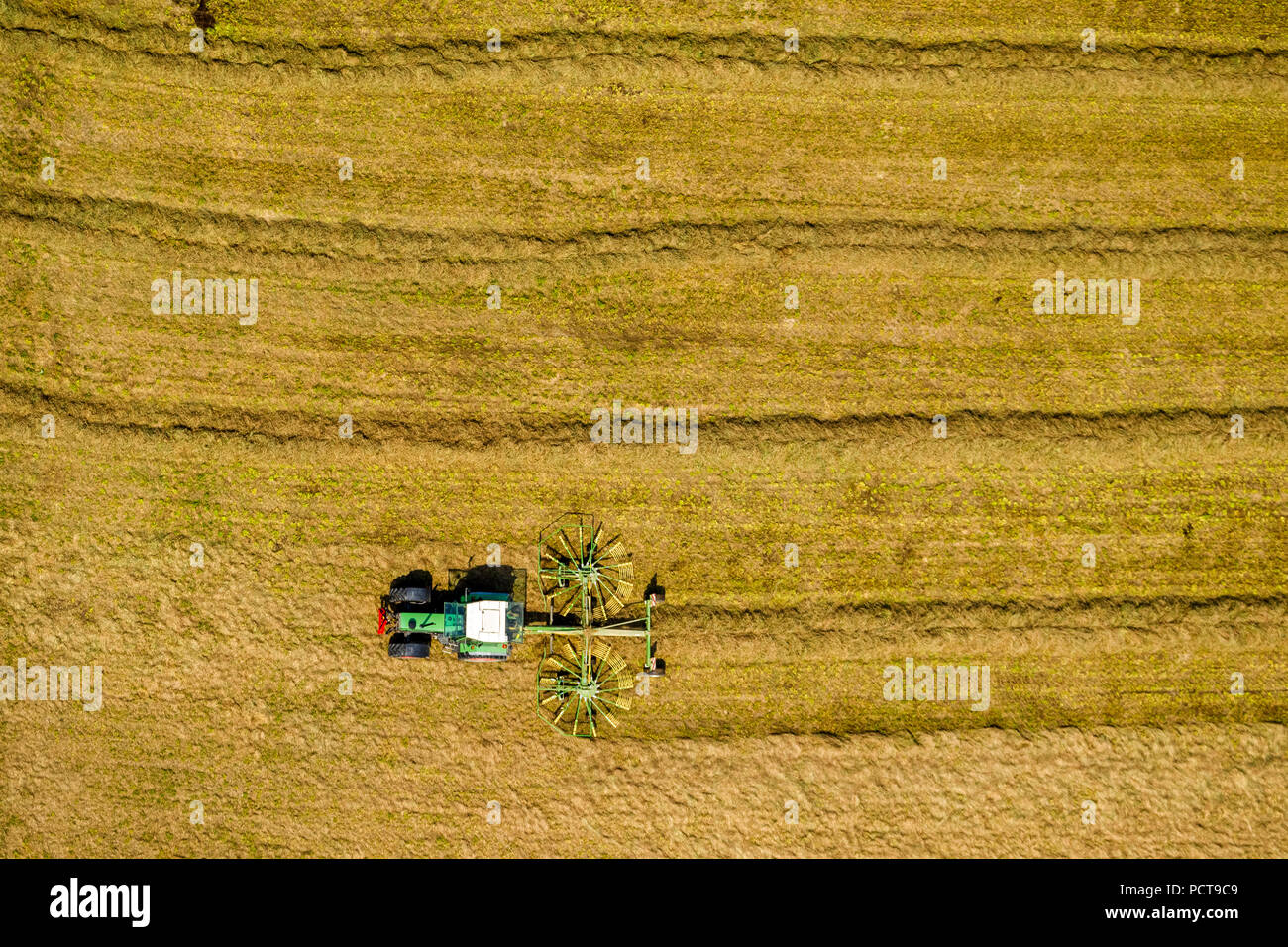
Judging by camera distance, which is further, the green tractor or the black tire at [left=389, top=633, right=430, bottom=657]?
the green tractor

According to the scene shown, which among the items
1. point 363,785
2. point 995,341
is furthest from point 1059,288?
point 363,785

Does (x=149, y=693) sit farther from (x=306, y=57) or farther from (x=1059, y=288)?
(x=1059, y=288)

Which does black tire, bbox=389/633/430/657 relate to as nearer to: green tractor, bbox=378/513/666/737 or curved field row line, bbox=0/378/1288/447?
green tractor, bbox=378/513/666/737

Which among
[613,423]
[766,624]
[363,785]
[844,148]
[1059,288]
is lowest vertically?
[363,785]

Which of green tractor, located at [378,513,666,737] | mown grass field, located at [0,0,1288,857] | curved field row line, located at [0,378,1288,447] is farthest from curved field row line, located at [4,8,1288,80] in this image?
green tractor, located at [378,513,666,737]

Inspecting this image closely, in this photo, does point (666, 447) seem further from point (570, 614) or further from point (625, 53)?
point (625, 53)

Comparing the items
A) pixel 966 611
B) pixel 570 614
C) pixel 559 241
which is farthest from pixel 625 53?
pixel 966 611
